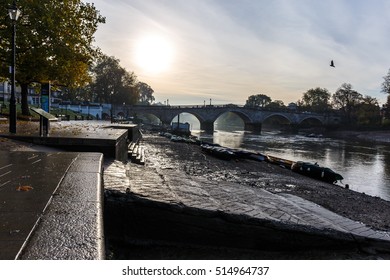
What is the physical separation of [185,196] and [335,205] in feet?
31.1

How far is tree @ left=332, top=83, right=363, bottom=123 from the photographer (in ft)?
315

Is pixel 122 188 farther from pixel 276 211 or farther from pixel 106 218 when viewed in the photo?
pixel 276 211

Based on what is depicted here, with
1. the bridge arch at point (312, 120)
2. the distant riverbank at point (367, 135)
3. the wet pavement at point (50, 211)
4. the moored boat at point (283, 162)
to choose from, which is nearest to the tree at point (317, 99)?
the bridge arch at point (312, 120)

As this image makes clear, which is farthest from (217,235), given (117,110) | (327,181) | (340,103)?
(340,103)

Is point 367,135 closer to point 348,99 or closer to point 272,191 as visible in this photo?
point 348,99

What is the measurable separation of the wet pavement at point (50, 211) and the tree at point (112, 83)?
79.1 meters

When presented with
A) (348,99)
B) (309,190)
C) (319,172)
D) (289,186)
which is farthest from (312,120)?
(309,190)

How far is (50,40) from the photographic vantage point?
21.5m

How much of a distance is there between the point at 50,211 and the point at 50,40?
21047mm

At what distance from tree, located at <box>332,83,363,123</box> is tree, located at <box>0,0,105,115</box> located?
8786 centimetres

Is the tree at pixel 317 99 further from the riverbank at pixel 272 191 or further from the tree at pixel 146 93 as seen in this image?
the riverbank at pixel 272 191

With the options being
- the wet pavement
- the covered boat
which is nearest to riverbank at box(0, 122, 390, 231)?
the covered boat

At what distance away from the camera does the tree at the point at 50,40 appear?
67.6ft

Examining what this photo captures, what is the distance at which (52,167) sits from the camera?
538cm
